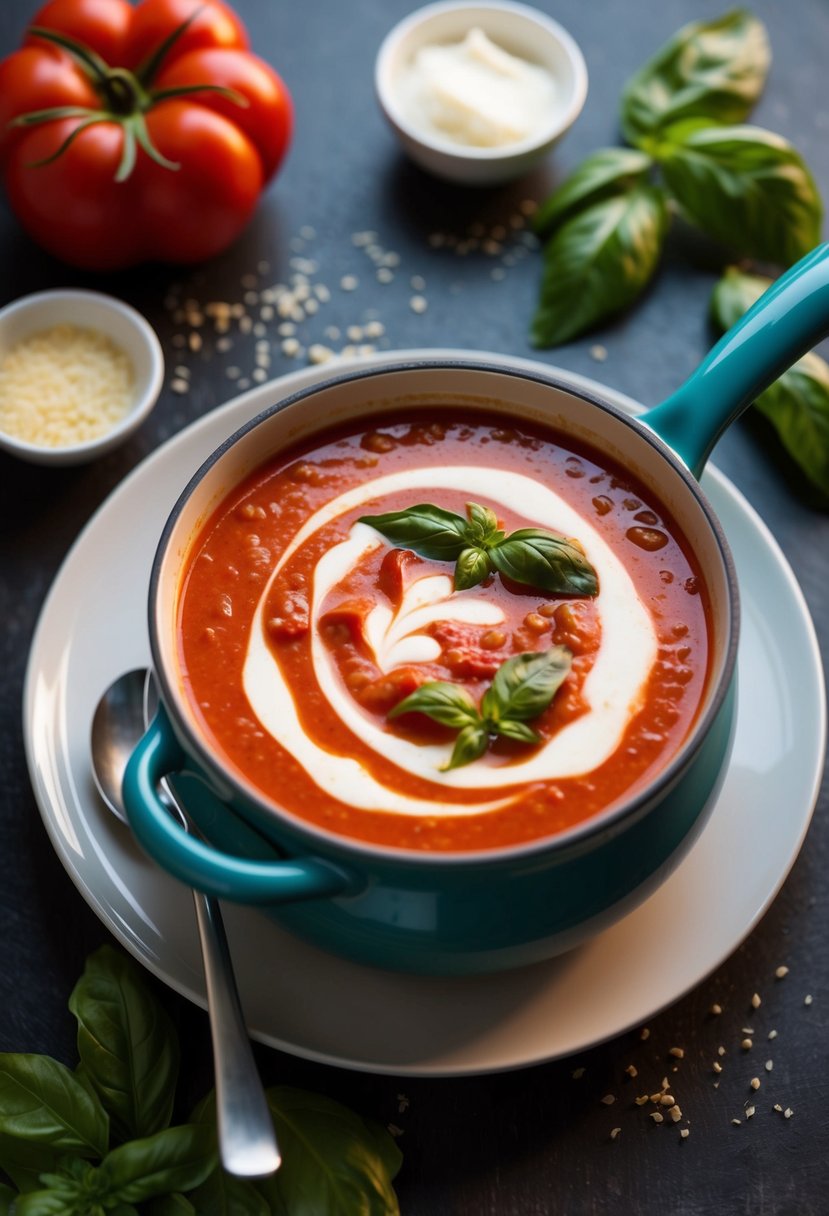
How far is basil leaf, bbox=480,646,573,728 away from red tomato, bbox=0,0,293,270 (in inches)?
63.8

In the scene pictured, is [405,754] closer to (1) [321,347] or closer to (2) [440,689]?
(2) [440,689]

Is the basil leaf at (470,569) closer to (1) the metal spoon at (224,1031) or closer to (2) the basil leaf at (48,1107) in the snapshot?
(1) the metal spoon at (224,1031)

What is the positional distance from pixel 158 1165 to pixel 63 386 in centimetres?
168

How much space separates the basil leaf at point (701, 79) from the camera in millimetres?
3225

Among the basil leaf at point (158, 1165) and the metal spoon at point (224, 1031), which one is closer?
the metal spoon at point (224, 1031)

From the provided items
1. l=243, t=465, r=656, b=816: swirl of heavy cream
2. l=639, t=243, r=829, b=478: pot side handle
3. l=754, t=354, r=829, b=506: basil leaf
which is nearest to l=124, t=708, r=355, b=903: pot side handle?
l=243, t=465, r=656, b=816: swirl of heavy cream

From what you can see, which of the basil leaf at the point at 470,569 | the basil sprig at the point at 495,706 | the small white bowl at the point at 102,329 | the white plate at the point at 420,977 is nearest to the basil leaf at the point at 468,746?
the basil sprig at the point at 495,706

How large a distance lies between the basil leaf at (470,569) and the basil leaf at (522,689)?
20 centimetres

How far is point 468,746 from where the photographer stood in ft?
6.12

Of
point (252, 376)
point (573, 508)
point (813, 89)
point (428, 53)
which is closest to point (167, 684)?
point (573, 508)

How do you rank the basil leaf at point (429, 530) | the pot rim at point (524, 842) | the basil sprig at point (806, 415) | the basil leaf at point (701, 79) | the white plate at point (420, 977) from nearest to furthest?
the pot rim at point (524, 842)
the white plate at point (420, 977)
the basil leaf at point (429, 530)
the basil sprig at point (806, 415)
the basil leaf at point (701, 79)

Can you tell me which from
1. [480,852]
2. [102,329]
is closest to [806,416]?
[480,852]

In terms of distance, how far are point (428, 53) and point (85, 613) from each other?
70.4 inches

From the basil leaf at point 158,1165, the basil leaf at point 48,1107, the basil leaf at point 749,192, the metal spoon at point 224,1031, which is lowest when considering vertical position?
the basil leaf at point 48,1107
